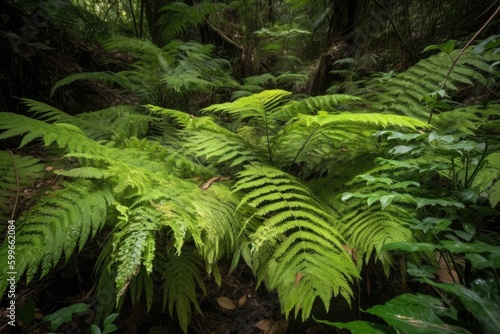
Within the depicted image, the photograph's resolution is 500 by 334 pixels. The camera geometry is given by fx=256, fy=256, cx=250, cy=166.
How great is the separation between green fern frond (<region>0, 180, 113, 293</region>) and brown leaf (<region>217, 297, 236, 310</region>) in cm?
86

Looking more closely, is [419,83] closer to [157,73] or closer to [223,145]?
[223,145]

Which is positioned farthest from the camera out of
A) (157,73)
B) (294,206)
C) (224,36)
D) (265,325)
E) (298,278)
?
(224,36)

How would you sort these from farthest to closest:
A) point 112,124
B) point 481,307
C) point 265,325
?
1. point 112,124
2. point 265,325
3. point 481,307

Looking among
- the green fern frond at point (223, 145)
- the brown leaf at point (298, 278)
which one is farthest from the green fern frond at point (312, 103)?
the brown leaf at point (298, 278)

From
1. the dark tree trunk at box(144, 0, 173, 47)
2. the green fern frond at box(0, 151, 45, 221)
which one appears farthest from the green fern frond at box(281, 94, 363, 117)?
the dark tree trunk at box(144, 0, 173, 47)

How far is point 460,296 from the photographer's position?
0.65m

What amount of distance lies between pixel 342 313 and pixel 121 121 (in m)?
2.13

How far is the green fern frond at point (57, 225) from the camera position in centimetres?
88

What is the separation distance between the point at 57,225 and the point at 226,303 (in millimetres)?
1000

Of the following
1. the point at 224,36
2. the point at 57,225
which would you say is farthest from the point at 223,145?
the point at 224,36

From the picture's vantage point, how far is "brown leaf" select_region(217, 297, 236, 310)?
1.51 metres

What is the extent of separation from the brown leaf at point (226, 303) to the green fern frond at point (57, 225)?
864 mm

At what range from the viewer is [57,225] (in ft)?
3.19

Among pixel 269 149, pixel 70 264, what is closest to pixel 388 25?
pixel 269 149
